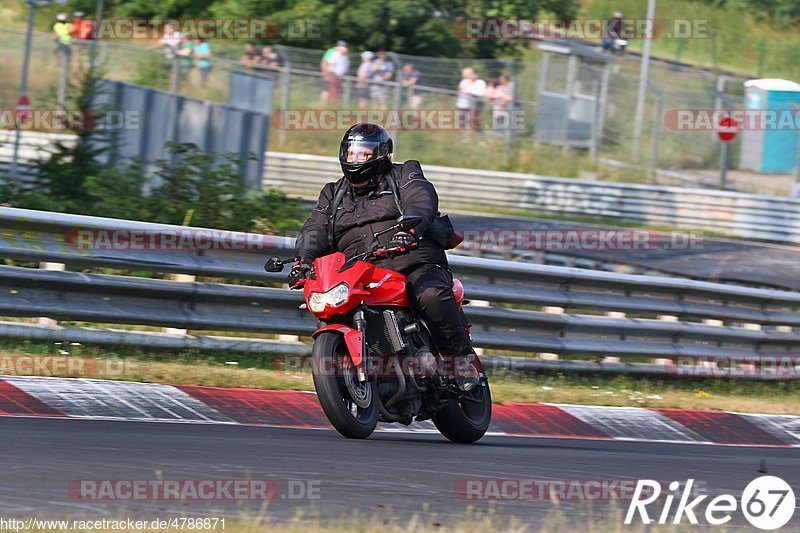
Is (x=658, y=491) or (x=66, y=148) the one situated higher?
(x=66, y=148)

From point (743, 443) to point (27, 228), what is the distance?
5.33 m

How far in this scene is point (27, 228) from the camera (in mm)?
8844

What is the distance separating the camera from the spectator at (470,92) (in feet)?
73.8

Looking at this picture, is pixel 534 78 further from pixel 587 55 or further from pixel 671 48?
pixel 671 48

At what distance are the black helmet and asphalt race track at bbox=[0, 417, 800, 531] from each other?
1461mm

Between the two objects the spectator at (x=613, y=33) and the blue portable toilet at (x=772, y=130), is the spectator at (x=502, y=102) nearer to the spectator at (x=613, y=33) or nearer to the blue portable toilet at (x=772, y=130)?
the blue portable toilet at (x=772, y=130)

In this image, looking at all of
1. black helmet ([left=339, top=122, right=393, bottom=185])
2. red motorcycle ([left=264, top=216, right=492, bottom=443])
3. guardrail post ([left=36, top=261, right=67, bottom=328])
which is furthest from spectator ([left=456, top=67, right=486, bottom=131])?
black helmet ([left=339, top=122, right=393, bottom=185])

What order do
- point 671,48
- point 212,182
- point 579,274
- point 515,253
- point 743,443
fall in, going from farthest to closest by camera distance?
point 671,48 → point 515,253 → point 212,182 → point 579,274 → point 743,443

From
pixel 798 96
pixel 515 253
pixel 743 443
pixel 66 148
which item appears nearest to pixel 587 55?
pixel 798 96

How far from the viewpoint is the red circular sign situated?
2603 centimetres

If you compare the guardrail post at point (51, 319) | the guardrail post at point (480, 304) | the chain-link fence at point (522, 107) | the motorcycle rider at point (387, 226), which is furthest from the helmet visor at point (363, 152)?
the chain-link fence at point (522, 107)

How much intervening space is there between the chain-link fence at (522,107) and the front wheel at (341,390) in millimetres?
11347

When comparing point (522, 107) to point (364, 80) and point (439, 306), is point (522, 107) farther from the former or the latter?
point (439, 306)

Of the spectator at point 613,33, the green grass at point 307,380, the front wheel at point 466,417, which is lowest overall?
the green grass at point 307,380
